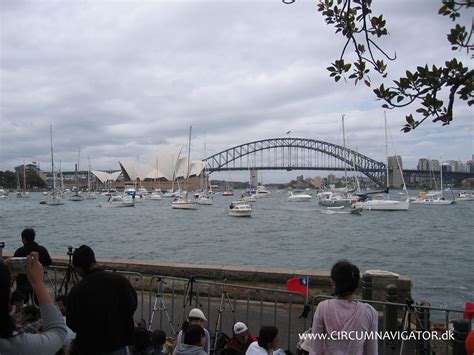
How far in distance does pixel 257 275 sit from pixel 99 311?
4.85 m

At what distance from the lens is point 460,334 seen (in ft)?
13.1

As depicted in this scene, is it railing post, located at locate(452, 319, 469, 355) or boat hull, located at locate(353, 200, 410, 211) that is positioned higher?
railing post, located at locate(452, 319, 469, 355)

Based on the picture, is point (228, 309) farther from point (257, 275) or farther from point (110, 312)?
point (110, 312)

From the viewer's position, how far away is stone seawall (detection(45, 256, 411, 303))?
6.74m

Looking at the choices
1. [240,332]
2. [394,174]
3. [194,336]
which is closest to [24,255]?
[194,336]


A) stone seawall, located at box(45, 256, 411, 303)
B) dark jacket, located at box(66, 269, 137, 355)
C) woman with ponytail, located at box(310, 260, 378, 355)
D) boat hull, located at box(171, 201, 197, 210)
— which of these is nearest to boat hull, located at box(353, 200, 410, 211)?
boat hull, located at box(171, 201, 197, 210)

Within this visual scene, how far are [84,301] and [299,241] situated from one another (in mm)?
24274

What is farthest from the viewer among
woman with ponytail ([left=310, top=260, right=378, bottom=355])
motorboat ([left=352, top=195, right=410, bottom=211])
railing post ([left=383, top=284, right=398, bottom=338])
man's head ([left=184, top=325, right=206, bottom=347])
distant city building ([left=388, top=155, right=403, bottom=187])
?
distant city building ([left=388, top=155, right=403, bottom=187])

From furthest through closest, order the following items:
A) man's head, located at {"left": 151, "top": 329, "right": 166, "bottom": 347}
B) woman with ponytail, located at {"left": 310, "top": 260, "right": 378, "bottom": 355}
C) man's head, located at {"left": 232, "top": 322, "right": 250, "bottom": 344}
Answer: man's head, located at {"left": 232, "top": 322, "right": 250, "bottom": 344}, man's head, located at {"left": 151, "top": 329, "right": 166, "bottom": 347}, woman with ponytail, located at {"left": 310, "top": 260, "right": 378, "bottom": 355}

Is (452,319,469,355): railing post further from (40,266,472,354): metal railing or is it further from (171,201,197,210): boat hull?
(171,201,197,210): boat hull

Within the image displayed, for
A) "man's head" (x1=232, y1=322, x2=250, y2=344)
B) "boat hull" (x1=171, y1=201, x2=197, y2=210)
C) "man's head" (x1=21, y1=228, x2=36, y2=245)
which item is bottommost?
"boat hull" (x1=171, y1=201, x2=197, y2=210)

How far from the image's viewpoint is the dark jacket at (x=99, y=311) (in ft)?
9.12

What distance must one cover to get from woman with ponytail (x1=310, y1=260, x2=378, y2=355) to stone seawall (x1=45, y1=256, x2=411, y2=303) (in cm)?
379

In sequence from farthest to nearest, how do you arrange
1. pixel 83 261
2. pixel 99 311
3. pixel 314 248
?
pixel 314 248, pixel 83 261, pixel 99 311
